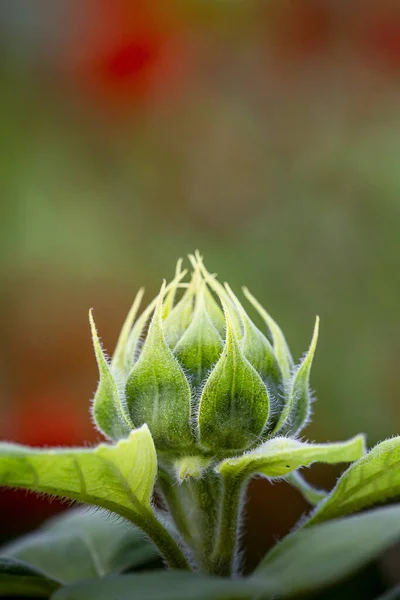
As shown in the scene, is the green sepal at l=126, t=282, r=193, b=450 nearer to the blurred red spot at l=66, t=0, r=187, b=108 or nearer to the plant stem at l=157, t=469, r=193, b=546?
the plant stem at l=157, t=469, r=193, b=546

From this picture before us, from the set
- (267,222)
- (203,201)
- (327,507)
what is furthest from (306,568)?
(203,201)

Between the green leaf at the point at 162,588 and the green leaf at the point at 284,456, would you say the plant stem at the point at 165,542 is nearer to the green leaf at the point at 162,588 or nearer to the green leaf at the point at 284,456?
the green leaf at the point at 284,456

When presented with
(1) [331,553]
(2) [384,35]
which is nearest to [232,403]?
(1) [331,553]

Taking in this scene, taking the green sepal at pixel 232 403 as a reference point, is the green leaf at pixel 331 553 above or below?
below

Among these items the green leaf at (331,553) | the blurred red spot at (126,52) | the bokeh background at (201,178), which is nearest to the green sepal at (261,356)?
the green leaf at (331,553)

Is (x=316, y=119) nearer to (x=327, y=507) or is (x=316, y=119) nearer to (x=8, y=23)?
(x=8, y=23)

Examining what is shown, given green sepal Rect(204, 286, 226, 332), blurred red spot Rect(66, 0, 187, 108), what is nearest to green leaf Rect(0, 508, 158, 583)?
green sepal Rect(204, 286, 226, 332)
